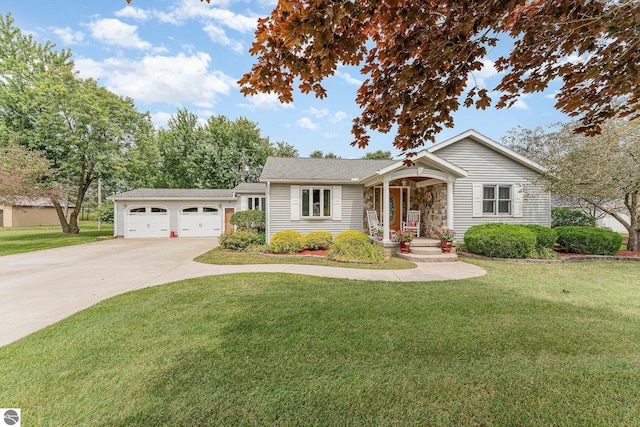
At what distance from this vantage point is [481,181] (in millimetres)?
11555

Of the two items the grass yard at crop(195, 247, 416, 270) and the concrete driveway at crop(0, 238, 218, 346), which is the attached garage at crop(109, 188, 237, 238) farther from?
the grass yard at crop(195, 247, 416, 270)

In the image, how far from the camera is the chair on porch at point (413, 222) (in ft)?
37.5

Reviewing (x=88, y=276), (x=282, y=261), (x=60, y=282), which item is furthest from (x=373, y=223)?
(x=60, y=282)

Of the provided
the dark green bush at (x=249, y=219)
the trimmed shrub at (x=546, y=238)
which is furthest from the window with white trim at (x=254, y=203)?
the trimmed shrub at (x=546, y=238)

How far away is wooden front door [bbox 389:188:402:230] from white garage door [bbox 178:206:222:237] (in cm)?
1204

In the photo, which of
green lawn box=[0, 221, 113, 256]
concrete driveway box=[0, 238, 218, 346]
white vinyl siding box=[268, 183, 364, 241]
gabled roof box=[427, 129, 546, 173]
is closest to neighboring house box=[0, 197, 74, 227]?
green lawn box=[0, 221, 113, 256]

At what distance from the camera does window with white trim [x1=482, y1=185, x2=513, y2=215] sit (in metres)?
11.6

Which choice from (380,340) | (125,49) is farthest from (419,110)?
(125,49)

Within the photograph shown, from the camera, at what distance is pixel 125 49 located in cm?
959

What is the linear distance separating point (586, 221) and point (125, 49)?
21.4 m

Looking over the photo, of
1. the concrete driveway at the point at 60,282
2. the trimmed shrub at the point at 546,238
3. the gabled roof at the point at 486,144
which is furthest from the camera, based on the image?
the gabled roof at the point at 486,144

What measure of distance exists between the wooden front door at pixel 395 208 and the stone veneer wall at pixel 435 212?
1046mm

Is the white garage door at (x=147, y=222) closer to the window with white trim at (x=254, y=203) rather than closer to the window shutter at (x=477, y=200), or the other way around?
the window with white trim at (x=254, y=203)

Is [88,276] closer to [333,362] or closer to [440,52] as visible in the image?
[333,362]
